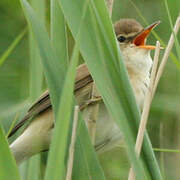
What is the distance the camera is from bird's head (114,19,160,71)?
2.47m

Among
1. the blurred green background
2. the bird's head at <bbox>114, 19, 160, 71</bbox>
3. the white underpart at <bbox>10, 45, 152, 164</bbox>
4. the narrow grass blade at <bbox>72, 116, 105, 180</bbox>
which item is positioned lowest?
the blurred green background

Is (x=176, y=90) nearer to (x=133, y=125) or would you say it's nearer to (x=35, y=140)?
(x=35, y=140)

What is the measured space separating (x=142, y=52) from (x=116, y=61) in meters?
0.91

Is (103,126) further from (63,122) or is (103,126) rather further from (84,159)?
(63,122)

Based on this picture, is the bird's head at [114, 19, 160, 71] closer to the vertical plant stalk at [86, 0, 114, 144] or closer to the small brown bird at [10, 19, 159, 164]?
the small brown bird at [10, 19, 159, 164]

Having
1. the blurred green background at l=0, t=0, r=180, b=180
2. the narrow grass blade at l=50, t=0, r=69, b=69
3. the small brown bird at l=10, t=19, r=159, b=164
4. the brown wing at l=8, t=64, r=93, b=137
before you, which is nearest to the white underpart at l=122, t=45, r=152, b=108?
the small brown bird at l=10, t=19, r=159, b=164

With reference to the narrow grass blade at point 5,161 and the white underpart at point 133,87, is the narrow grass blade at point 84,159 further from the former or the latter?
the white underpart at point 133,87

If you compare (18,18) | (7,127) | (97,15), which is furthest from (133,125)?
(18,18)

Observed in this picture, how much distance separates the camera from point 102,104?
2.32 meters

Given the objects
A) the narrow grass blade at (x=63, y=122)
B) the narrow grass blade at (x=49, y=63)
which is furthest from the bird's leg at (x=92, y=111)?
the narrow grass blade at (x=63, y=122)

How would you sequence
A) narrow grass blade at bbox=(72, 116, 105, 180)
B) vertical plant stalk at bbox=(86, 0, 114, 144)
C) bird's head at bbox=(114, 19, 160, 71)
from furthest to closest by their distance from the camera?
bird's head at bbox=(114, 19, 160, 71) → vertical plant stalk at bbox=(86, 0, 114, 144) → narrow grass blade at bbox=(72, 116, 105, 180)

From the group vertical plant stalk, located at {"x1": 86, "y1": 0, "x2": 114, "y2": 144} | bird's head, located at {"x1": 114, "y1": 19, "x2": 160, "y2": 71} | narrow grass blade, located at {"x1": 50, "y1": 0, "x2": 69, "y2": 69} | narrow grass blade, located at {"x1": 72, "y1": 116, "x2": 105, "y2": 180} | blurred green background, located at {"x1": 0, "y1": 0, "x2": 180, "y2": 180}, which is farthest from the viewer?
blurred green background, located at {"x1": 0, "y1": 0, "x2": 180, "y2": 180}

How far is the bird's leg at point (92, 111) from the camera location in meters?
1.97

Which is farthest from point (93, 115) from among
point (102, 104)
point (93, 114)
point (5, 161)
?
point (5, 161)
